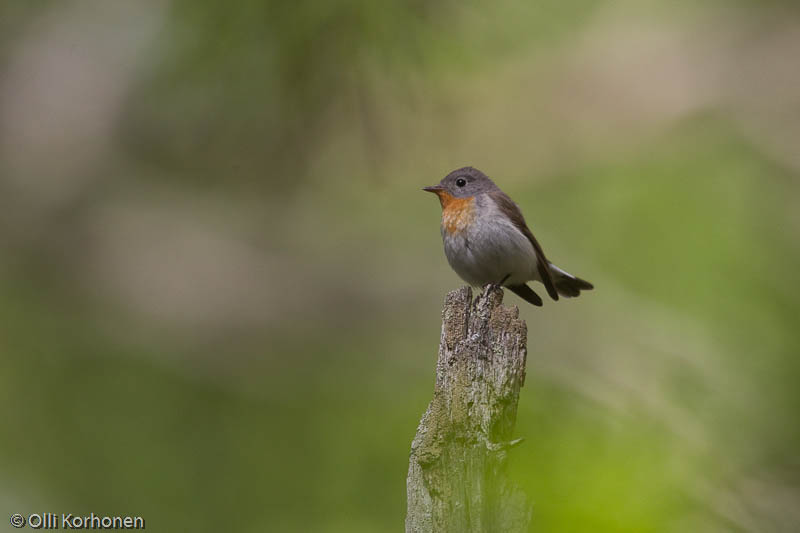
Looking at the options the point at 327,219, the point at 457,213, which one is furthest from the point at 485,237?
the point at 327,219

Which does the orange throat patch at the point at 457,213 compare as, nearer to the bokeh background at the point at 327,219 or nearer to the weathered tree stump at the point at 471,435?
the bokeh background at the point at 327,219

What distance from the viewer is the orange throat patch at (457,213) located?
4680 mm

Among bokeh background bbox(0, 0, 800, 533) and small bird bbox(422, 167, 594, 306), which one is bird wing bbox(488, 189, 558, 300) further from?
bokeh background bbox(0, 0, 800, 533)

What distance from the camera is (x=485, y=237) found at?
4.57 m

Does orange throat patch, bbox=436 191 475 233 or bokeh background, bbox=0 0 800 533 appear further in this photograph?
orange throat patch, bbox=436 191 475 233

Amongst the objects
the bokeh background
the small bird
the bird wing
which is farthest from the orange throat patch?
the bokeh background

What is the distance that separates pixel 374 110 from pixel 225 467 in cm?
245

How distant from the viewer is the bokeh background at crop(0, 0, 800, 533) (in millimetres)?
3270

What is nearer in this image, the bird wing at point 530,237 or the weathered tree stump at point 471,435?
the weathered tree stump at point 471,435

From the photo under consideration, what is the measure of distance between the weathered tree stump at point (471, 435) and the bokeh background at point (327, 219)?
0.27m

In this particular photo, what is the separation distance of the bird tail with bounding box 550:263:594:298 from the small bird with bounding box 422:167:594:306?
0.71 ft

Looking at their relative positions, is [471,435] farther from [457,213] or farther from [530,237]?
[530,237]

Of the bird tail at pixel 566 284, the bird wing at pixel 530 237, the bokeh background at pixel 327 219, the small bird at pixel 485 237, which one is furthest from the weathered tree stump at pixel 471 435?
the bird tail at pixel 566 284

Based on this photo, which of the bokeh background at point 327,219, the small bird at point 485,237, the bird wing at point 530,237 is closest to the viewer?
the bokeh background at point 327,219
